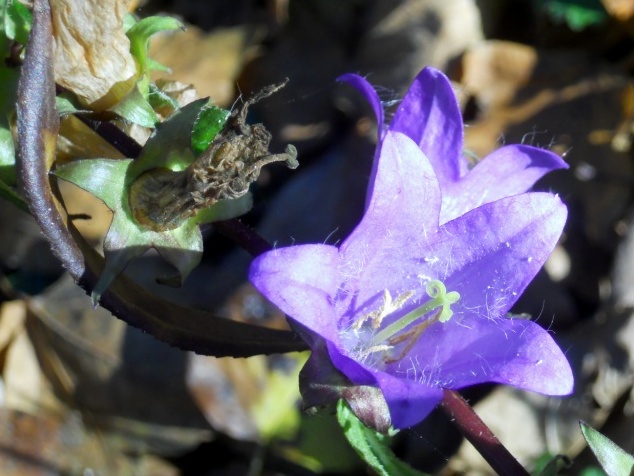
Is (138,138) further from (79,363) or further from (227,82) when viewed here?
(227,82)

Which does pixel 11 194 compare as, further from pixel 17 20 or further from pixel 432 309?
pixel 432 309

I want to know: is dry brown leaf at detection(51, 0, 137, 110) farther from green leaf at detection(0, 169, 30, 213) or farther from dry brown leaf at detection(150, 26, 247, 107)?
dry brown leaf at detection(150, 26, 247, 107)

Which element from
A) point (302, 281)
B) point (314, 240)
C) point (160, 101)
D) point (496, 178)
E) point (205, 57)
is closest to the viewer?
point (302, 281)

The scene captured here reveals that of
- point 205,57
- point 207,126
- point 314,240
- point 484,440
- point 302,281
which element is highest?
point 207,126

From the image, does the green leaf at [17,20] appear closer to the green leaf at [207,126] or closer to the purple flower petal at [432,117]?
the green leaf at [207,126]

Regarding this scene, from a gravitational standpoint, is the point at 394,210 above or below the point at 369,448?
above

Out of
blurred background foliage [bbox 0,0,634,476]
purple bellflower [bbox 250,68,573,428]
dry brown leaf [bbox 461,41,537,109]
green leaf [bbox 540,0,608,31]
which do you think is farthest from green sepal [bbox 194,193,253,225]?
green leaf [bbox 540,0,608,31]

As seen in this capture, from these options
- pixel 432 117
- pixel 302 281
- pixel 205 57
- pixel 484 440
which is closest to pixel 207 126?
pixel 302 281
